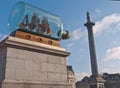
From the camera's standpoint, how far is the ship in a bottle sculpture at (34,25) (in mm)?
7125

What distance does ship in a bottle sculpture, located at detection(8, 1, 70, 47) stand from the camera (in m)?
7.12

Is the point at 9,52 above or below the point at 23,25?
below

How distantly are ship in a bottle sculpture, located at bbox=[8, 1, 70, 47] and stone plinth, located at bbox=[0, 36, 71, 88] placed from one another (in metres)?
0.35

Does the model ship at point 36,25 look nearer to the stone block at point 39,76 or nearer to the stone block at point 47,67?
the stone block at point 47,67

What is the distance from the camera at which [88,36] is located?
61.8 metres

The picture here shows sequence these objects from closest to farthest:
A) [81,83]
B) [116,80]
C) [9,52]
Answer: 1. [9,52]
2. [116,80]
3. [81,83]

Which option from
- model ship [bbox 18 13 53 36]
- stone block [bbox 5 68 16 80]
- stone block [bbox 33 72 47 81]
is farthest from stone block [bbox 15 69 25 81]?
model ship [bbox 18 13 53 36]

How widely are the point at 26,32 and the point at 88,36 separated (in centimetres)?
5579

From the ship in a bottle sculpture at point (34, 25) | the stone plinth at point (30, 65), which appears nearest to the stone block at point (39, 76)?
the stone plinth at point (30, 65)

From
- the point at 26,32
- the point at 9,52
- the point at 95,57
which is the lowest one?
the point at 9,52

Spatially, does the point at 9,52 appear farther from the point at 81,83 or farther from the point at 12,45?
the point at 81,83

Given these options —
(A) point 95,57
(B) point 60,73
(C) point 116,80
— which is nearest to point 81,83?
(C) point 116,80

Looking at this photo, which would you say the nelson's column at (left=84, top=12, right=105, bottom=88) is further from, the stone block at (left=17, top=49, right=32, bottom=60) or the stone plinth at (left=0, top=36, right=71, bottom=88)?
the stone block at (left=17, top=49, right=32, bottom=60)

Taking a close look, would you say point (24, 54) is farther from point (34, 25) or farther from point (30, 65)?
point (34, 25)
